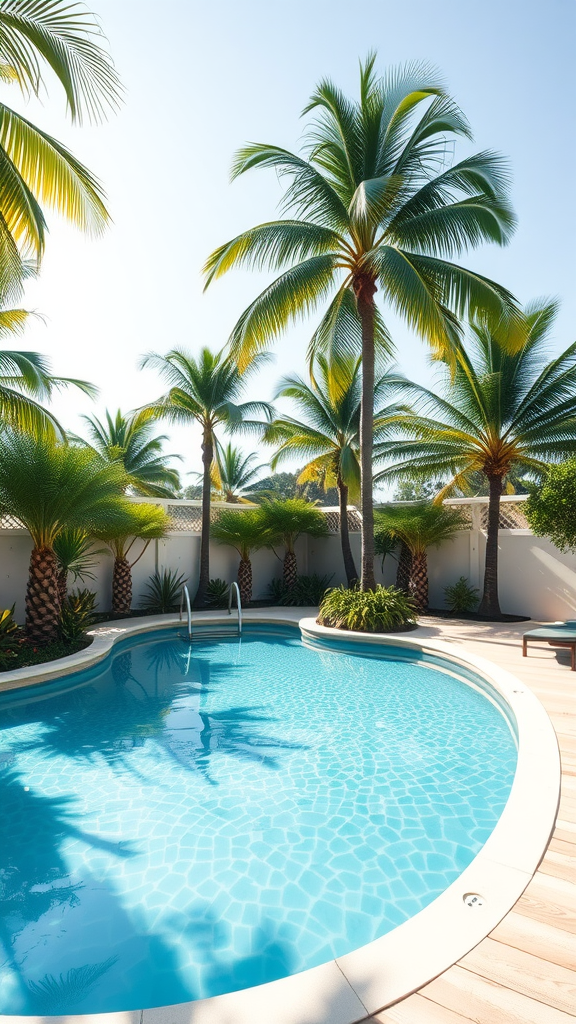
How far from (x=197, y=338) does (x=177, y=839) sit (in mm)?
12396

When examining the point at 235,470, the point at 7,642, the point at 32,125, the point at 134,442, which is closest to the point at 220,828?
the point at 7,642

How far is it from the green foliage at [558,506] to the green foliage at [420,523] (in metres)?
3.07

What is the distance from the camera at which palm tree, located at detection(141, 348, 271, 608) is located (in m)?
13.8

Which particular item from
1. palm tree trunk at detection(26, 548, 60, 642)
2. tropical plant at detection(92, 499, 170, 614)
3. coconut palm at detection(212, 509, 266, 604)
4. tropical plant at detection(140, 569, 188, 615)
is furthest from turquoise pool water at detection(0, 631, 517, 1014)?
coconut palm at detection(212, 509, 266, 604)

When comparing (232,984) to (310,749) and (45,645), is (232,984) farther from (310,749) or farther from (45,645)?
(45,645)

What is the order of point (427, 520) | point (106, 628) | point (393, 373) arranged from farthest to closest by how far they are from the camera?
point (393, 373)
point (427, 520)
point (106, 628)

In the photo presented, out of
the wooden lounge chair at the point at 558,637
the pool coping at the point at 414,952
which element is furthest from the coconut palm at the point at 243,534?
the pool coping at the point at 414,952

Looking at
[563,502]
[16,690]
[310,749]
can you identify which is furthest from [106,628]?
[563,502]

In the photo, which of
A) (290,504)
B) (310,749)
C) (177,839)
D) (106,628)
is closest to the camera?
(177,839)

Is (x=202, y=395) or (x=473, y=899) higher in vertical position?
(x=202, y=395)

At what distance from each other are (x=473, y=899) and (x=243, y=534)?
39.7ft

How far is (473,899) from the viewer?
2.52 meters

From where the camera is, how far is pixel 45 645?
8.79 meters

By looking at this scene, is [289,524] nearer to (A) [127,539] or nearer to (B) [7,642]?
(A) [127,539]
